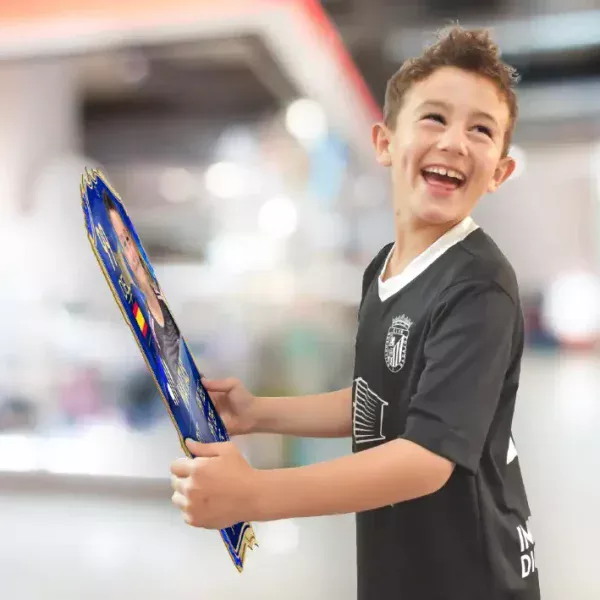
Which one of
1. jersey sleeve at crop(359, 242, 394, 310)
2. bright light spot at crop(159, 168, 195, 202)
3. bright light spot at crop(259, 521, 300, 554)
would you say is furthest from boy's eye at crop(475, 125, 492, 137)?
bright light spot at crop(259, 521, 300, 554)

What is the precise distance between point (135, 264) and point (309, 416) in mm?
340

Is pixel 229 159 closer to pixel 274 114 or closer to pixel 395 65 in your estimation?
pixel 274 114

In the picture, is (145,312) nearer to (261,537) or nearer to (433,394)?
(433,394)

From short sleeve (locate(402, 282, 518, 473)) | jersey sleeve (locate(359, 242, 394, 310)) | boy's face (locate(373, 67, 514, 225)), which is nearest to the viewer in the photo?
short sleeve (locate(402, 282, 518, 473))

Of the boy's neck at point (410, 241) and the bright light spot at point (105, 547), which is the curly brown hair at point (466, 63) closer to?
the boy's neck at point (410, 241)

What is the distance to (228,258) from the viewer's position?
3.51ft

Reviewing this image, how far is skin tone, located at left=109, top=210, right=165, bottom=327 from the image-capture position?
1.94 ft

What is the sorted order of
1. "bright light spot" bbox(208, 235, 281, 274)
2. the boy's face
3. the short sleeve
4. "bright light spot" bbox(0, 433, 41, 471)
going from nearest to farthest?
the short sleeve → the boy's face → "bright light spot" bbox(208, 235, 281, 274) → "bright light spot" bbox(0, 433, 41, 471)

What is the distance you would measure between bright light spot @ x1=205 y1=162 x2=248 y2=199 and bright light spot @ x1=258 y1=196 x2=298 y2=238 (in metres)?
0.05

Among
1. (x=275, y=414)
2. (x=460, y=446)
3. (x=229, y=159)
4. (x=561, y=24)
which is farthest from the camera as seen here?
(x=229, y=159)

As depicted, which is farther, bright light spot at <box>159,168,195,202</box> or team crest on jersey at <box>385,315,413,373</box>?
bright light spot at <box>159,168,195,202</box>

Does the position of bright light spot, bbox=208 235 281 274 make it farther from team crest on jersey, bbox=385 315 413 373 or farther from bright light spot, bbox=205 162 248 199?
team crest on jersey, bbox=385 315 413 373

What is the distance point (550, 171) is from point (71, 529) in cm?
107

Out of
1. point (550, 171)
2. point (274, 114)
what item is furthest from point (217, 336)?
point (550, 171)
